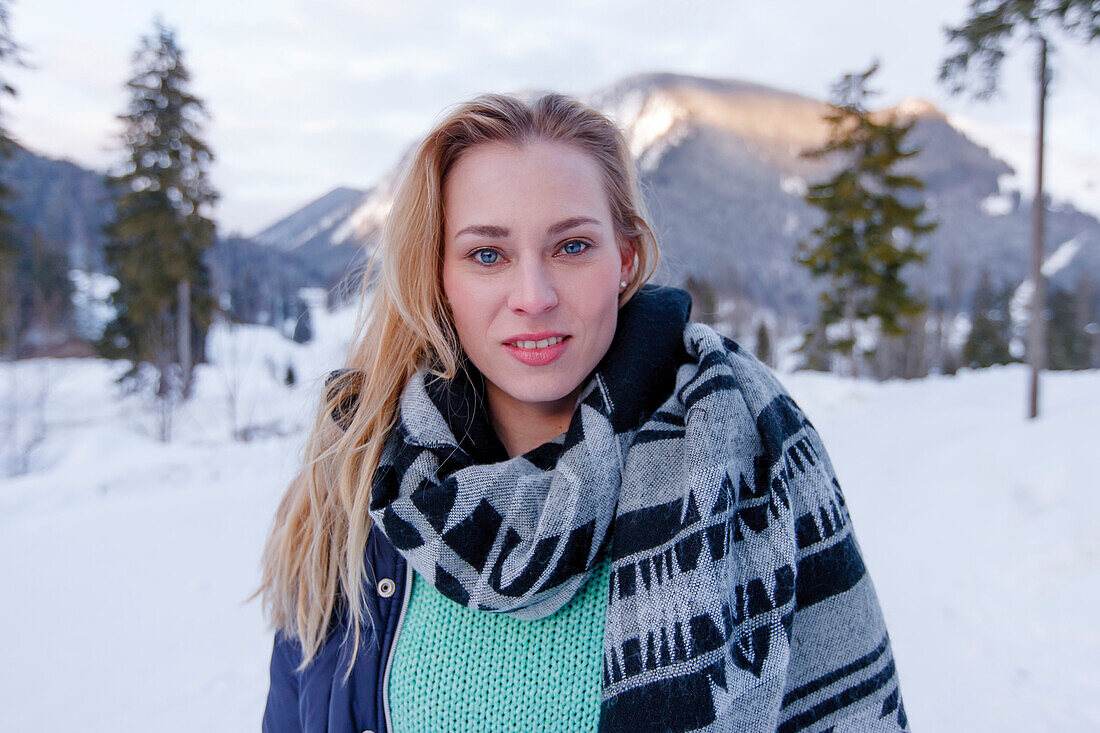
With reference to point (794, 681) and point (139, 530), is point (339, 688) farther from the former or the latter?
point (139, 530)

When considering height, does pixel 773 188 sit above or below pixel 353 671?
above

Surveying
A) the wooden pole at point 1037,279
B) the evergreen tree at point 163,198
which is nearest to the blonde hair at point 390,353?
the wooden pole at point 1037,279

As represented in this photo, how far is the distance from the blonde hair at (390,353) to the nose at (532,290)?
0.32m

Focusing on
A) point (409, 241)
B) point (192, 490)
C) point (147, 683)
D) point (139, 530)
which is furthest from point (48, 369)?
point (409, 241)

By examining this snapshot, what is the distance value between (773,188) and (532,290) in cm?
8686

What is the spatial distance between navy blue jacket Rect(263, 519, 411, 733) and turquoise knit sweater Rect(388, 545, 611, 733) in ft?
0.20

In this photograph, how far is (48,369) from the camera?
11.9m

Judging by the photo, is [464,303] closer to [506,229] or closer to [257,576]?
[506,229]

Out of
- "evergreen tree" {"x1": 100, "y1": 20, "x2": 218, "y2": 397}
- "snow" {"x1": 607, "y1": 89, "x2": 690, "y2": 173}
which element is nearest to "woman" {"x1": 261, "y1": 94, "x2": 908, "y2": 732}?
"evergreen tree" {"x1": 100, "y1": 20, "x2": 218, "y2": 397}

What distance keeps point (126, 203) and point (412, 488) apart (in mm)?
19950

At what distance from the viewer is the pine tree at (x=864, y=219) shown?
57.2ft

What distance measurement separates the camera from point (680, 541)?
4.28 ft

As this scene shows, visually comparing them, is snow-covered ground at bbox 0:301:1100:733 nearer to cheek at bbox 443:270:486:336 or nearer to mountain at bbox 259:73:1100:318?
cheek at bbox 443:270:486:336

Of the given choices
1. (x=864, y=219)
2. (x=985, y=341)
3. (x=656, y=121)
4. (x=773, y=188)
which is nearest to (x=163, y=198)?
(x=864, y=219)
